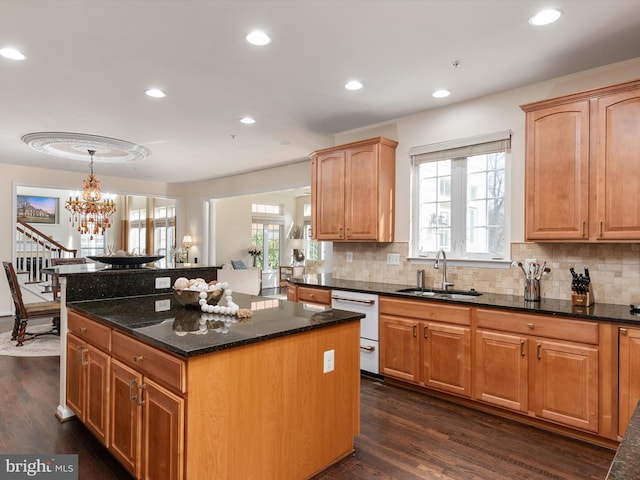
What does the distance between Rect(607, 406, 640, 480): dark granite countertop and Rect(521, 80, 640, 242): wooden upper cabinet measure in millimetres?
2271

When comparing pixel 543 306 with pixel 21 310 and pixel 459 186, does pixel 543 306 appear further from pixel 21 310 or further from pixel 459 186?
pixel 21 310

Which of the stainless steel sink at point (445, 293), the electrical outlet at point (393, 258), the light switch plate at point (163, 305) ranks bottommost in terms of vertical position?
the stainless steel sink at point (445, 293)

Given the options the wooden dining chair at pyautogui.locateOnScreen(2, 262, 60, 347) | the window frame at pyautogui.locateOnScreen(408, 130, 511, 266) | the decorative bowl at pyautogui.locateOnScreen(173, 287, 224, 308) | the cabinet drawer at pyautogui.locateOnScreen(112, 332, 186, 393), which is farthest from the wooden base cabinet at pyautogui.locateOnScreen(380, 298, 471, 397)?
the wooden dining chair at pyautogui.locateOnScreen(2, 262, 60, 347)

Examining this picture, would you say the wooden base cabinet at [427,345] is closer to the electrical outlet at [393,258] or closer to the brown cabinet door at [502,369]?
the brown cabinet door at [502,369]

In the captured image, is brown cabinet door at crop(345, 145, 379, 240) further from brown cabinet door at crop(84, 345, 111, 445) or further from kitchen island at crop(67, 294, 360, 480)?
brown cabinet door at crop(84, 345, 111, 445)

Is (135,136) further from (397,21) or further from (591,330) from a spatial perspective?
(591,330)

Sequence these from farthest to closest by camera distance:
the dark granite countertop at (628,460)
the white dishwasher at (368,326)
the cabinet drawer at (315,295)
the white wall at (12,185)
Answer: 1. the white wall at (12,185)
2. the cabinet drawer at (315,295)
3. the white dishwasher at (368,326)
4. the dark granite countertop at (628,460)

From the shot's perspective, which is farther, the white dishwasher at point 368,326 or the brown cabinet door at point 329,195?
the brown cabinet door at point 329,195

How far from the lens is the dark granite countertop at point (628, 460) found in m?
0.72

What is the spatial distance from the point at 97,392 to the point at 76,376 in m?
0.42

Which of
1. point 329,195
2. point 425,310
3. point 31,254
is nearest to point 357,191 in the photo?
point 329,195

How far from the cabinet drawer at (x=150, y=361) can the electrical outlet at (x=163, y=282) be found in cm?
94

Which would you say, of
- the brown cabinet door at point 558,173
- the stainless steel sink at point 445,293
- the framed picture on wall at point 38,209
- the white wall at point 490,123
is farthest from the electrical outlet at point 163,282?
the framed picture on wall at point 38,209

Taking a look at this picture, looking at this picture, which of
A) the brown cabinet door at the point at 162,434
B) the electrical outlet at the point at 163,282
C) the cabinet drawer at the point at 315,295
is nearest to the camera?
the brown cabinet door at the point at 162,434
